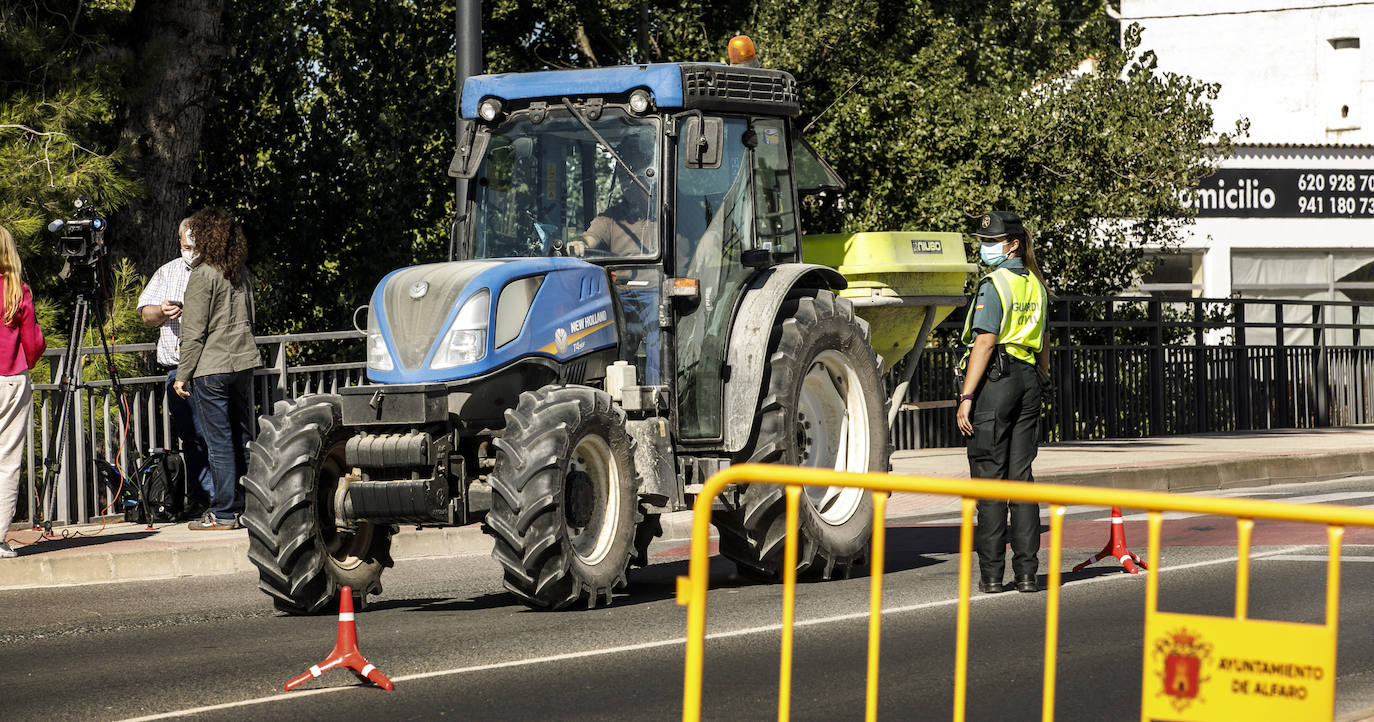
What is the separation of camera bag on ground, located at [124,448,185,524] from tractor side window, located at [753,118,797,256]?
469 cm

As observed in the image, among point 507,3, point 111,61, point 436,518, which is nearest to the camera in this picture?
point 436,518

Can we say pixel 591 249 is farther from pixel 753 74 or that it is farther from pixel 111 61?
pixel 111 61

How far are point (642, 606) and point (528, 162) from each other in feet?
8.57

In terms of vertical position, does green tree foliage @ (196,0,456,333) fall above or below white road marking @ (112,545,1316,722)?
above

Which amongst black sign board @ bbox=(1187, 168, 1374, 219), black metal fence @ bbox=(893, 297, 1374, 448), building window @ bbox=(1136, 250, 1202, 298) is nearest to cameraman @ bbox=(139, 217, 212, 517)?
black metal fence @ bbox=(893, 297, 1374, 448)

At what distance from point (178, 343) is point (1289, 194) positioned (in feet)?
80.2

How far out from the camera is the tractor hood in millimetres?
8352

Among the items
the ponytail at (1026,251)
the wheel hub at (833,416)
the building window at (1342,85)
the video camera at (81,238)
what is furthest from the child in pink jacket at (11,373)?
the building window at (1342,85)

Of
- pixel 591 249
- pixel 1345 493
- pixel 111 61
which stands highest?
pixel 111 61

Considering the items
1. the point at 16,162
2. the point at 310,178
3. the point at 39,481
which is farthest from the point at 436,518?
the point at 310,178

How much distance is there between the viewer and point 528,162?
961 centimetres

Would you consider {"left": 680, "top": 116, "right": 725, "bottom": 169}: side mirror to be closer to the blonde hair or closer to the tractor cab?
the tractor cab

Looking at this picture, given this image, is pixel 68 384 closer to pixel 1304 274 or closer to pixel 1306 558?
pixel 1306 558

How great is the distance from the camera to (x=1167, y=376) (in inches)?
827
